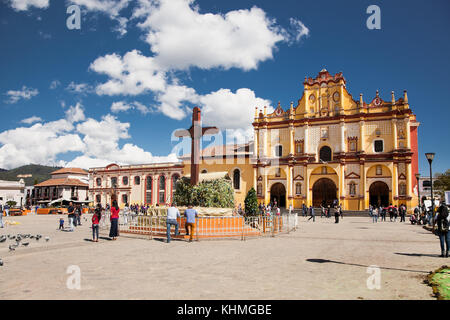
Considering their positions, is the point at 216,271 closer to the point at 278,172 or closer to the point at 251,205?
the point at 251,205

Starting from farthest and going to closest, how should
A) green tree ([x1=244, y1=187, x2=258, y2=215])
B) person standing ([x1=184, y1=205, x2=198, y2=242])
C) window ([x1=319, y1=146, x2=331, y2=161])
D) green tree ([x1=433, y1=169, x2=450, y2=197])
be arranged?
1. green tree ([x1=433, y1=169, x2=450, y2=197])
2. window ([x1=319, y1=146, x2=331, y2=161])
3. green tree ([x1=244, y1=187, x2=258, y2=215])
4. person standing ([x1=184, y1=205, x2=198, y2=242])

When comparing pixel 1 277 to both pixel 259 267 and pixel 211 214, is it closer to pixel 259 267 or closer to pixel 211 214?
pixel 259 267

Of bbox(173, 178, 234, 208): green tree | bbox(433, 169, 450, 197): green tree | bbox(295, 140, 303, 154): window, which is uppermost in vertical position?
bbox(295, 140, 303, 154): window

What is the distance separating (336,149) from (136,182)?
31524 mm

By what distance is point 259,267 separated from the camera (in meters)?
7.17

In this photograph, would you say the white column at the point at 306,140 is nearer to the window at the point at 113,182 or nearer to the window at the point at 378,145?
the window at the point at 378,145

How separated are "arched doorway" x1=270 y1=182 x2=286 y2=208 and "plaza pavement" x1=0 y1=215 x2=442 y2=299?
31.1 metres

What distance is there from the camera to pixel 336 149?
3928cm

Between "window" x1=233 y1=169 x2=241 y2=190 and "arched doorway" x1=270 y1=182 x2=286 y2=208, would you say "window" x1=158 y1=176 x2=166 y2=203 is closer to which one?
"window" x1=233 y1=169 x2=241 y2=190

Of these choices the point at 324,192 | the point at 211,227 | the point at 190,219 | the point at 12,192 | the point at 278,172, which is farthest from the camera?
the point at 12,192

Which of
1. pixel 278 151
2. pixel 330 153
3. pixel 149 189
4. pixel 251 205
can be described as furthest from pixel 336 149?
pixel 149 189

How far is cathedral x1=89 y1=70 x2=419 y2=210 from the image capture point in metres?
36.7

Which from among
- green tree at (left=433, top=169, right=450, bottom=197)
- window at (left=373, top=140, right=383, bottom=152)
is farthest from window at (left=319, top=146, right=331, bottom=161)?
green tree at (left=433, top=169, right=450, bottom=197)
